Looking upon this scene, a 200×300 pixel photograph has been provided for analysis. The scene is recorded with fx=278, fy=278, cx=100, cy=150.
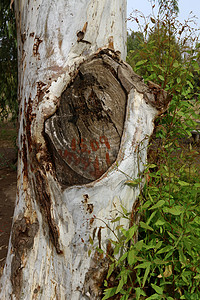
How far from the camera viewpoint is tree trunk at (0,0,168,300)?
1.71m

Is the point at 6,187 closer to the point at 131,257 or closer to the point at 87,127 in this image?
the point at 87,127

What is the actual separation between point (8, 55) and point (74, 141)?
629cm

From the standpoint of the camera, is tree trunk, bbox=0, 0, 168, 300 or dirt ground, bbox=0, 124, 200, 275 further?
dirt ground, bbox=0, 124, 200, 275

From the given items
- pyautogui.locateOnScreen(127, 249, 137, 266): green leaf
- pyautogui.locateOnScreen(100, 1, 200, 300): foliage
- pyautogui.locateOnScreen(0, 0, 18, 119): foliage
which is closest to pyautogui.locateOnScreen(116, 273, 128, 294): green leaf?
pyautogui.locateOnScreen(100, 1, 200, 300): foliage

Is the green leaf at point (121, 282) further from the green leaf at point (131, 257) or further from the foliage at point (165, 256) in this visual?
the green leaf at point (131, 257)

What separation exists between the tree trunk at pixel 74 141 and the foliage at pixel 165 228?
0.42ft

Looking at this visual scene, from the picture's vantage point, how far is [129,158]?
5.69ft

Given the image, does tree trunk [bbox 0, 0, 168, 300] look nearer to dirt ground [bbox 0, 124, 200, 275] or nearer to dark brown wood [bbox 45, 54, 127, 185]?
dark brown wood [bbox 45, 54, 127, 185]

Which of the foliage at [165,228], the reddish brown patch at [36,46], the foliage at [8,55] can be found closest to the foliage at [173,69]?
the foliage at [165,228]

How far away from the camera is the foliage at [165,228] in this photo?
62.0 inches

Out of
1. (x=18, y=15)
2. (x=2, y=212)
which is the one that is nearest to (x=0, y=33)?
(x=2, y=212)

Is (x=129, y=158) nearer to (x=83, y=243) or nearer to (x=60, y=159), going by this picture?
(x=60, y=159)

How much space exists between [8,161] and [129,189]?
24.9 feet

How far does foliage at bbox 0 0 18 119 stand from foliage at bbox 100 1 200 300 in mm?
5644
